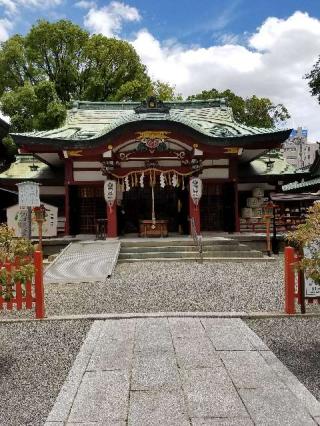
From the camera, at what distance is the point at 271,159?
20594mm

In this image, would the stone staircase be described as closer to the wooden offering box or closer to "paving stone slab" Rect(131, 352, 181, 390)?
the wooden offering box

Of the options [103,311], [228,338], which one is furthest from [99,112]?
[228,338]

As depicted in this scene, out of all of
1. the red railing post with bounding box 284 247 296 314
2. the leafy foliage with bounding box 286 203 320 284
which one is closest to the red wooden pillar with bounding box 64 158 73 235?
the red railing post with bounding box 284 247 296 314

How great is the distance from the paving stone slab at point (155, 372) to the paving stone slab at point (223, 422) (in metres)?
0.64

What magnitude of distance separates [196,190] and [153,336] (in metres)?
10.4

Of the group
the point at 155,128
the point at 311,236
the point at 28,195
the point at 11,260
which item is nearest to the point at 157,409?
the point at 311,236

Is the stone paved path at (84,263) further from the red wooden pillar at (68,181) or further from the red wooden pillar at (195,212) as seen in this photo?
the red wooden pillar at (195,212)

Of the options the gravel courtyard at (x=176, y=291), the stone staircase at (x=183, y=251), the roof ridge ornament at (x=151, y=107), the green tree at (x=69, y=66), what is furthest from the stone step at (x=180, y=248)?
Answer: the green tree at (x=69, y=66)

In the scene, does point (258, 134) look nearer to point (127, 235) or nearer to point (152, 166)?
point (152, 166)

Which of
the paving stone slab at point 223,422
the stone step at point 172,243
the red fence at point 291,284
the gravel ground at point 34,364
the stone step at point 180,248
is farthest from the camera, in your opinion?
the stone step at point 172,243

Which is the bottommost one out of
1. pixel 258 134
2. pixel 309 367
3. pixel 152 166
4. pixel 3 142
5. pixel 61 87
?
pixel 309 367

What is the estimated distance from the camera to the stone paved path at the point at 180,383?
3398 millimetres

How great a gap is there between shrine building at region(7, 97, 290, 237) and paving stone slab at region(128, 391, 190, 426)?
1170cm

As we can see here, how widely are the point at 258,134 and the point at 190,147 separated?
103 inches
